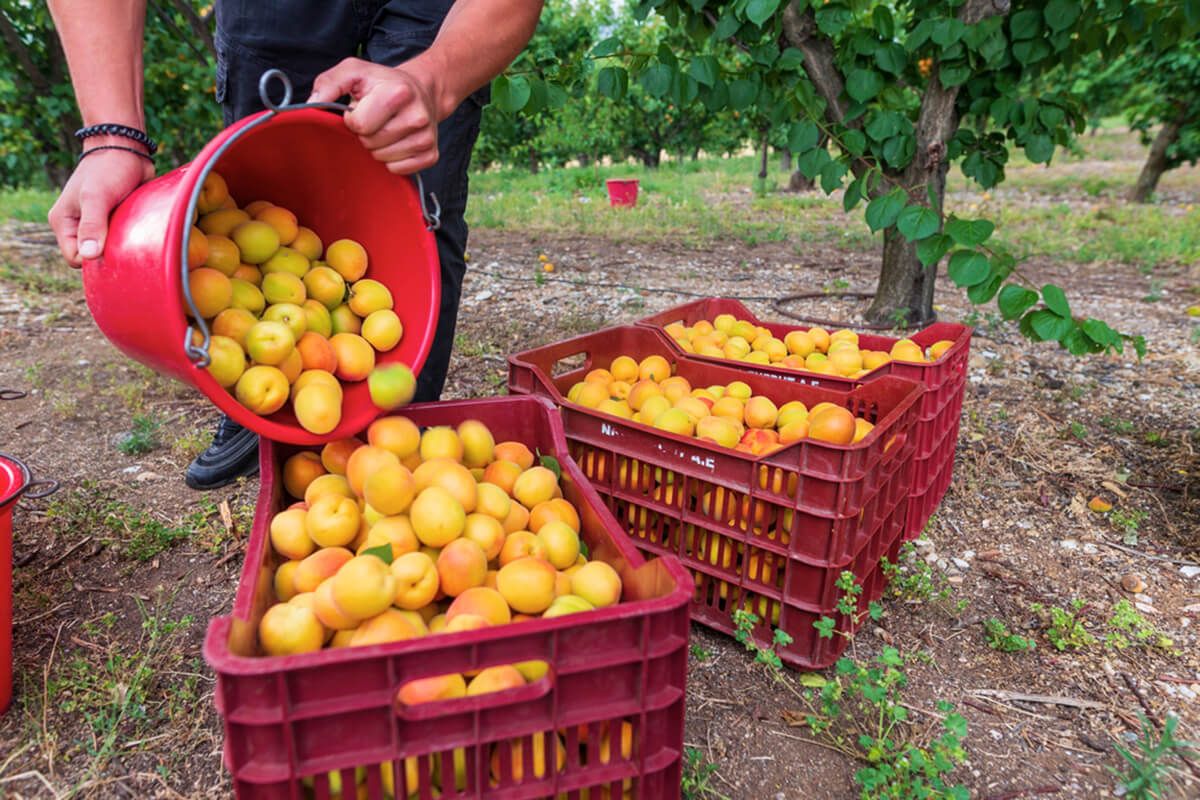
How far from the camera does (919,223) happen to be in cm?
283

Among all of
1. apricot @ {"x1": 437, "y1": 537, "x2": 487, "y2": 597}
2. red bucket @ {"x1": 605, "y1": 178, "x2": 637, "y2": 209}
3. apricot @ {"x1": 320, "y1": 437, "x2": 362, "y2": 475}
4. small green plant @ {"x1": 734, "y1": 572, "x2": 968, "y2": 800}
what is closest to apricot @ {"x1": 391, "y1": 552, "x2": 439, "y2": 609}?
apricot @ {"x1": 437, "y1": 537, "x2": 487, "y2": 597}

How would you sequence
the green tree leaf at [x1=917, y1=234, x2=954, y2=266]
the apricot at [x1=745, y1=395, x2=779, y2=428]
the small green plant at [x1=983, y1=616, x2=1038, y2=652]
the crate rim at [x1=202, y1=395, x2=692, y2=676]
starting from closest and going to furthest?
the crate rim at [x1=202, y1=395, x2=692, y2=676] → the small green plant at [x1=983, y1=616, x2=1038, y2=652] → the apricot at [x1=745, y1=395, x2=779, y2=428] → the green tree leaf at [x1=917, y1=234, x2=954, y2=266]

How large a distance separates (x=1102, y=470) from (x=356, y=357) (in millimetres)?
2737

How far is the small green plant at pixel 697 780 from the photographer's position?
1504 millimetres

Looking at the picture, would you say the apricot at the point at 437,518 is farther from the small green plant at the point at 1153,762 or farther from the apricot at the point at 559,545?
the small green plant at the point at 1153,762

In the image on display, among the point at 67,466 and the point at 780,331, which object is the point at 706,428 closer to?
the point at 780,331

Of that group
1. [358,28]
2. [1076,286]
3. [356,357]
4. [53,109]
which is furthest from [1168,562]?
[53,109]

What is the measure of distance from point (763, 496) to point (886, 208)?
173cm

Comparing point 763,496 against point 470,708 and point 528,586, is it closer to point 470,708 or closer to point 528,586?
point 528,586

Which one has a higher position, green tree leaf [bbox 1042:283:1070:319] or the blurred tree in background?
the blurred tree in background

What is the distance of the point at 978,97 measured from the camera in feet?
12.7

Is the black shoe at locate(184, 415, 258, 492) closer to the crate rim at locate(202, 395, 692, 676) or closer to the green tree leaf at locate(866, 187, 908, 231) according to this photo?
the crate rim at locate(202, 395, 692, 676)

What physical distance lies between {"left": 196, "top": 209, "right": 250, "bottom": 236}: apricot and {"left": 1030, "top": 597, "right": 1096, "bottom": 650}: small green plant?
2.22 meters

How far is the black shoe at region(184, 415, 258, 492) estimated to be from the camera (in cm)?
264
